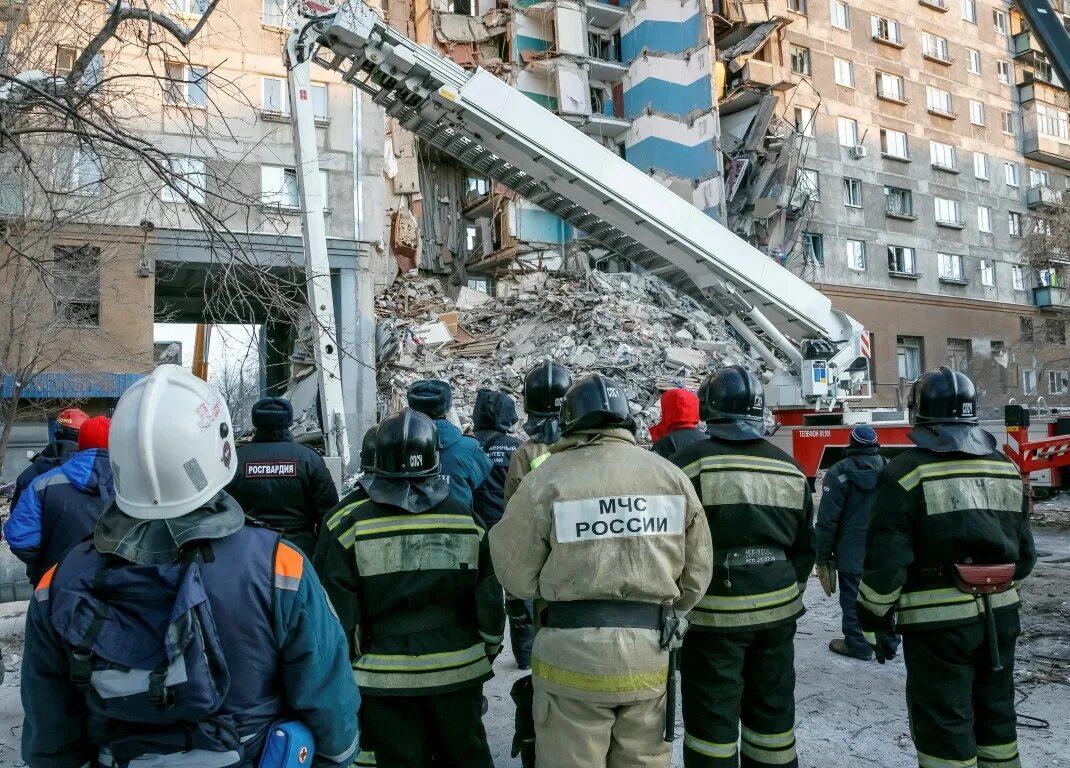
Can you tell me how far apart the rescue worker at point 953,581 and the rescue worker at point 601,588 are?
3.66 ft

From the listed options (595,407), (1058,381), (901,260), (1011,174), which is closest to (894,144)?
(901,260)

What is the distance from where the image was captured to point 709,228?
11.0 m

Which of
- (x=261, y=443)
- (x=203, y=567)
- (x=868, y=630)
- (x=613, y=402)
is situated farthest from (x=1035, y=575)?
(x=203, y=567)

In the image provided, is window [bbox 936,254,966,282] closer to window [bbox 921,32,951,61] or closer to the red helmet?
window [bbox 921,32,951,61]

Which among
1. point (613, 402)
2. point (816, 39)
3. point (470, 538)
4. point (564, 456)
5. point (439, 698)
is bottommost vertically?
point (439, 698)

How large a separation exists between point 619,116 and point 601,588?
28.4 m

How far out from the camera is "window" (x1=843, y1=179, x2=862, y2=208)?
26.5 m

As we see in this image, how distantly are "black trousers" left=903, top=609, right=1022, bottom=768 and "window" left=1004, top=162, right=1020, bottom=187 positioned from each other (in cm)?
3372

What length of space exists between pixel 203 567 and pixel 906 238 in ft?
98.6

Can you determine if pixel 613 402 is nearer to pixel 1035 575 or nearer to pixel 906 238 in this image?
pixel 1035 575

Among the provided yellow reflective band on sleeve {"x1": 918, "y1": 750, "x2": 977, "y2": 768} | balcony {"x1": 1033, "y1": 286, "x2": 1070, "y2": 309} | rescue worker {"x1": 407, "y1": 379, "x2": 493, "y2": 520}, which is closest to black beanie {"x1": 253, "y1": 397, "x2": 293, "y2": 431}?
rescue worker {"x1": 407, "y1": 379, "x2": 493, "y2": 520}

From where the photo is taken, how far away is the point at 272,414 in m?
4.36

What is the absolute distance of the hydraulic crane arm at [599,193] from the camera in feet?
30.5

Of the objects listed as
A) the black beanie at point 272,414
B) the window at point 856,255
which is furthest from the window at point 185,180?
the window at point 856,255
